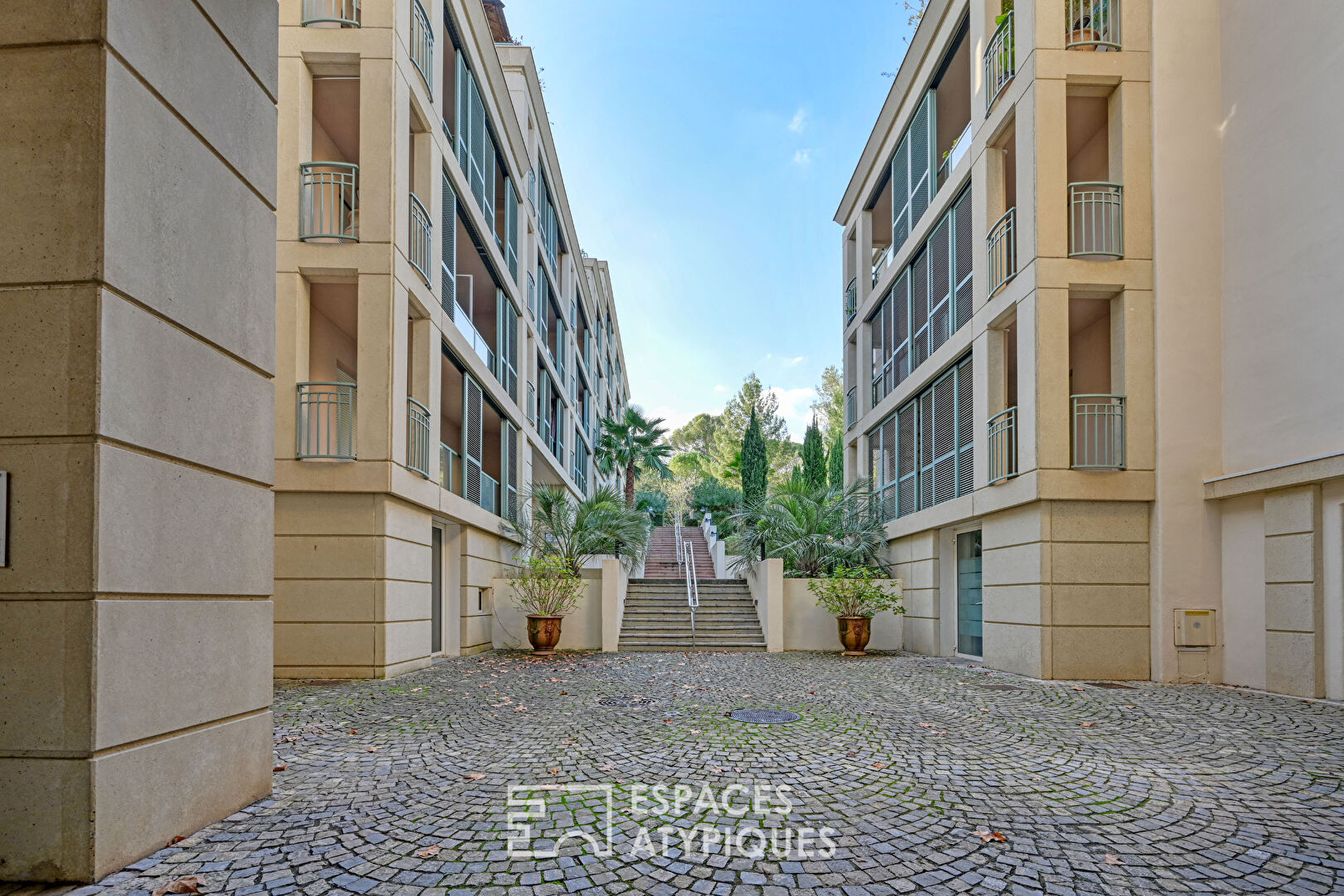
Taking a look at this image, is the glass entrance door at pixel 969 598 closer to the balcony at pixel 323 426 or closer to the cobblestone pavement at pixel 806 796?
the cobblestone pavement at pixel 806 796

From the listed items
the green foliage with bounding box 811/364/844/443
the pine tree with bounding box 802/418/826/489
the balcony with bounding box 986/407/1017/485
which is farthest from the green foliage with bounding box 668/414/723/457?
the balcony with bounding box 986/407/1017/485

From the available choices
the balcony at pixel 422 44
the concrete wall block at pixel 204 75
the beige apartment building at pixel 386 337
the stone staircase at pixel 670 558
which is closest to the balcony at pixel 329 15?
the beige apartment building at pixel 386 337

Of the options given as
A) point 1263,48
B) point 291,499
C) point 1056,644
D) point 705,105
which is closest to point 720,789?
point 1056,644

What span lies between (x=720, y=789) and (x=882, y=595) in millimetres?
9826

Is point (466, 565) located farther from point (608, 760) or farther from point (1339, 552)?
point (1339, 552)

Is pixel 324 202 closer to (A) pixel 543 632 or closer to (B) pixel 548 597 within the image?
(B) pixel 548 597

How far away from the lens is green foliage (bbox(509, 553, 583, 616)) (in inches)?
552

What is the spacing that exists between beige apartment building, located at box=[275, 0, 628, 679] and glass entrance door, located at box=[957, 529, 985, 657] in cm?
838

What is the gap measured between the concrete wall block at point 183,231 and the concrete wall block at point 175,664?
4.71 ft

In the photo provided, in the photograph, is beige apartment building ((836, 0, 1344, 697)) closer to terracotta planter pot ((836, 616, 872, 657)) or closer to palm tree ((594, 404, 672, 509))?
terracotta planter pot ((836, 616, 872, 657))

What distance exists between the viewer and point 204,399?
417 cm

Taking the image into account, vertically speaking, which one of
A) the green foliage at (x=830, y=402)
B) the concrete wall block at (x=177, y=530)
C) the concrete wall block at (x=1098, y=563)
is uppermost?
the green foliage at (x=830, y=402)

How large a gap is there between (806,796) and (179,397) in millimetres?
4082

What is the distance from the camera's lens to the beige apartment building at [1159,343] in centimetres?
890
